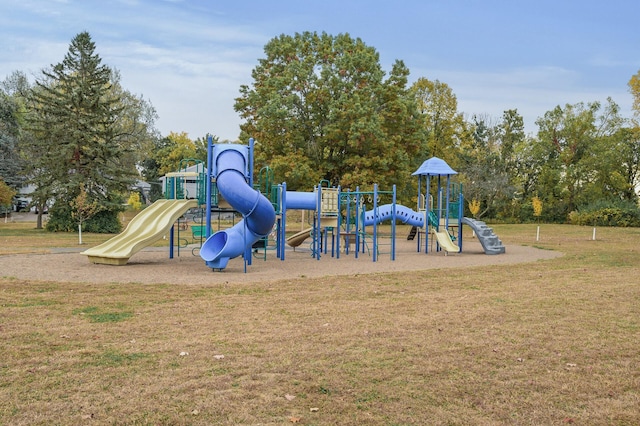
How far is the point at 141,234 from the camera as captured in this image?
1722cm

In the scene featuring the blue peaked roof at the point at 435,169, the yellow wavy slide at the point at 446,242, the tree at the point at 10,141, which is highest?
the tree at the point at 10,141

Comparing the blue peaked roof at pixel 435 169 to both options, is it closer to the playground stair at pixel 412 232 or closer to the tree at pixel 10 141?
the playground stair at pixel 412 232

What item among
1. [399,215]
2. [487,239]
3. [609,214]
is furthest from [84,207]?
[609,214]

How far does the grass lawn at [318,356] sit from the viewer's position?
194 inches

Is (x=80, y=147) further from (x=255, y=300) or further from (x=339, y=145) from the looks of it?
(x=255, y=300)

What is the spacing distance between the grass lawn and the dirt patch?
202cm

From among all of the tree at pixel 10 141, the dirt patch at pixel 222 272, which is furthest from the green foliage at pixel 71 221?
the dirt patch at pixel 222 272

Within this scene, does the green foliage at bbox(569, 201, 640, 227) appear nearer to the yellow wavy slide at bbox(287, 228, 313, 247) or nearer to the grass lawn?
the yellow wavy slide at bbox(287, 228, 313, 247)

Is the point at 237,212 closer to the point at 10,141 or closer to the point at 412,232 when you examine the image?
the point at 412,232

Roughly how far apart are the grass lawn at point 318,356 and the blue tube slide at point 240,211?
11.1 feet

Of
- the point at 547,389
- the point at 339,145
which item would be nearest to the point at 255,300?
the point at 547,389

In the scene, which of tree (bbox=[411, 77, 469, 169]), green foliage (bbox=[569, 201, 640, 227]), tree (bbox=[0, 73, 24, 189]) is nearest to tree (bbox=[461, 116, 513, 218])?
tree (bbox=[411, 77, 469, 169])

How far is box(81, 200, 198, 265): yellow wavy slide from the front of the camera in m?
16.3

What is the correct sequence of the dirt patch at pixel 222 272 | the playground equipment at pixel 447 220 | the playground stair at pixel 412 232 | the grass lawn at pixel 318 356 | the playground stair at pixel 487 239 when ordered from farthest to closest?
the playground stair at pixel 412 232
the playground equipment at pixel 447 220
the playground stair at pixel 487 239
the dirt patch at pixel 222 272
the grass lawn at pixel 318 356
